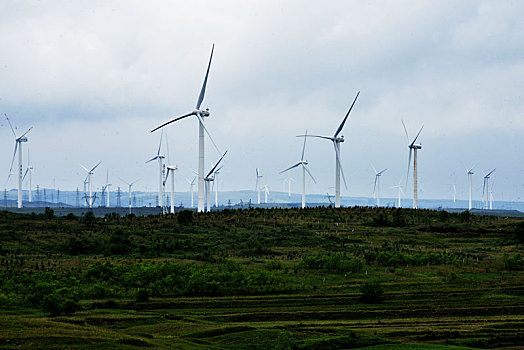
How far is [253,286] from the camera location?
→ 59.2 meters

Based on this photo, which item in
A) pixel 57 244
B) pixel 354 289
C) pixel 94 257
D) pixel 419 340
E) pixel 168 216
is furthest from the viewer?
pixel 168 216

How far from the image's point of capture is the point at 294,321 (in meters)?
44.3

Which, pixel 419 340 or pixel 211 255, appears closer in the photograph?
pixel 419 340

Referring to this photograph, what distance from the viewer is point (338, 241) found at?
95.4m

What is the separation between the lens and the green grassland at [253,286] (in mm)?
37250

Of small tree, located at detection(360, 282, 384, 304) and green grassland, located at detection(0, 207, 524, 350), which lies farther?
small tree, located at detection(360, 282, 384, 304)

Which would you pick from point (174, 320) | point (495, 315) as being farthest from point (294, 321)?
point (495, 315)

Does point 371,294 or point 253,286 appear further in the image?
point 253,286

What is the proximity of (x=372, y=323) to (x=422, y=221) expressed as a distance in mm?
81687

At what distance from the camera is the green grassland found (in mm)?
37250

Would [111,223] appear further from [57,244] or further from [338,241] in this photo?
[338,241]

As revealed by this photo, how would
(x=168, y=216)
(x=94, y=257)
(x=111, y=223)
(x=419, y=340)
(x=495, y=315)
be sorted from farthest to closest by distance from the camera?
1. (x=168, y=216)
2. (x=111, y=223)
3. (x=94, y=257)
4. (x=495, y=315)
5. (x=419, y=340)

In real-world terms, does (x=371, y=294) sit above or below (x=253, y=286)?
above

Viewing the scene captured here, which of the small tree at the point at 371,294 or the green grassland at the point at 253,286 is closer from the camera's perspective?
the green grassland at the point at 253,286
